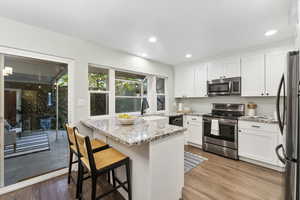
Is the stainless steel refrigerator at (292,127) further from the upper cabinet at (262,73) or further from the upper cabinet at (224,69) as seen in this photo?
the upper cabinet at (224,69)

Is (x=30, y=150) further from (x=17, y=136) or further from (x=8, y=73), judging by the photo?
(x=8, y=73)

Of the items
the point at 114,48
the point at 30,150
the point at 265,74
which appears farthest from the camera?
the point at 114,48

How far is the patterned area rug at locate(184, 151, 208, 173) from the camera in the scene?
2.50 metres

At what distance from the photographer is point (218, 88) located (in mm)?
3322

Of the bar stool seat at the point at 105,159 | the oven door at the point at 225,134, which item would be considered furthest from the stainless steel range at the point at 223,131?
the bar stool seat at the point at 105,159

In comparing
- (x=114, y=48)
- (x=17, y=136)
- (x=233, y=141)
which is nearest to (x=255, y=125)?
(x=233, y=141)

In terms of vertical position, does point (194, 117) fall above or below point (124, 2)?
below

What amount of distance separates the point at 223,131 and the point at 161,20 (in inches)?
102

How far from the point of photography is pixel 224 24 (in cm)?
200

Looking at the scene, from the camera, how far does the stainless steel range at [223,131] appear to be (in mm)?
2816

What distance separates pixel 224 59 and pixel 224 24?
1484 millimetres

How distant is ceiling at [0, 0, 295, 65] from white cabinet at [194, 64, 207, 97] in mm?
991

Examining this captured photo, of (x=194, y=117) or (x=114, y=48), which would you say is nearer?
(x=114, y=48)

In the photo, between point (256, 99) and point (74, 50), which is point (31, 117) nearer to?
point (74, 50)
